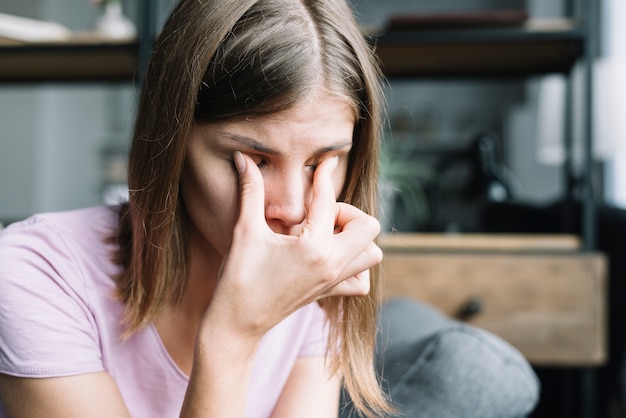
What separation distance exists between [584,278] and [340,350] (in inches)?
34.8

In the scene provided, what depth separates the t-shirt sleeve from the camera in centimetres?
73

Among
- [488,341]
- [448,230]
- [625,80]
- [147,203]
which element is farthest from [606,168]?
[147,203]

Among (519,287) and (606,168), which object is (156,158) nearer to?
(519,287)

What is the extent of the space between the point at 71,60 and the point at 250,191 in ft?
4.55

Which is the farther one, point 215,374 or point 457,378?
point 457,378

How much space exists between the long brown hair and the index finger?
78 millimetres

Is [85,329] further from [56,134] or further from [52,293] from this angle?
[56,134]

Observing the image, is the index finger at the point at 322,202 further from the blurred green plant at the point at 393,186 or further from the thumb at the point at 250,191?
the blurred green plant at the point at 393,186

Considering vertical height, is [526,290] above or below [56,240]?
below

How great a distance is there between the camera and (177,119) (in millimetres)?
731

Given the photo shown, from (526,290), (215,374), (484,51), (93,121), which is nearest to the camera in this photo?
(215,374)

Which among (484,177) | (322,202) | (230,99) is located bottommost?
(484,177)

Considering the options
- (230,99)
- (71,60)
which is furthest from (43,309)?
(71,60)

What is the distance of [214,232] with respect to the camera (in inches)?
30.3
